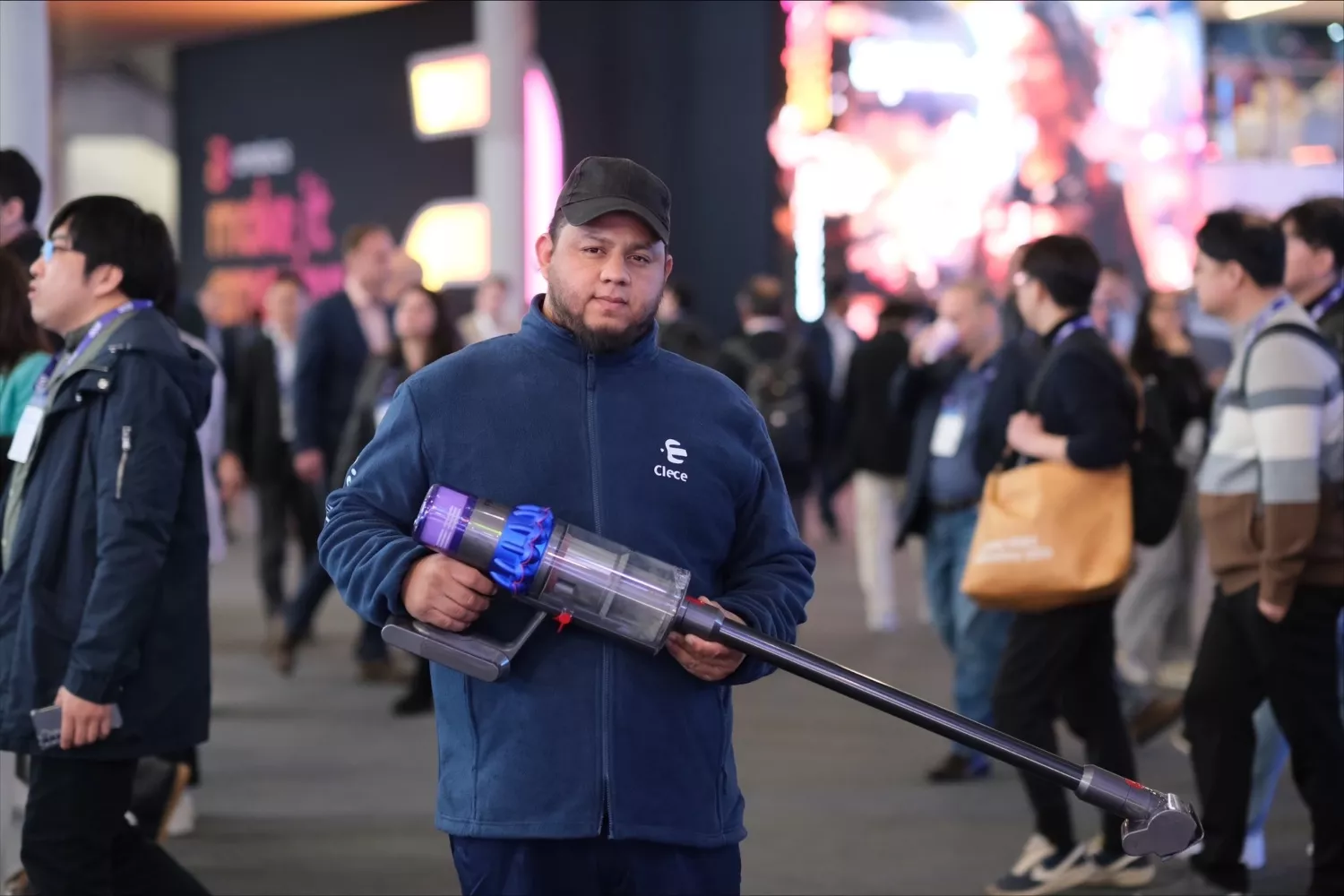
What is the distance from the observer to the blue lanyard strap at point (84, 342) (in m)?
3.28

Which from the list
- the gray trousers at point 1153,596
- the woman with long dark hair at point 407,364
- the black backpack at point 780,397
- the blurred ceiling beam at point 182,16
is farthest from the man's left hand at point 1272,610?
the blurred ceiling beam at point 182,16

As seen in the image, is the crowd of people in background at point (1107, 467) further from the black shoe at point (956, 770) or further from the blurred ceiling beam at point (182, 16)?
the blurred ceiling beam at point (182, 16)

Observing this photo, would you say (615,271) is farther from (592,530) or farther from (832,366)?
(832,366)

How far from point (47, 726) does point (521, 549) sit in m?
1.33

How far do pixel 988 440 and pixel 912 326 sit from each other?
7.19 metres

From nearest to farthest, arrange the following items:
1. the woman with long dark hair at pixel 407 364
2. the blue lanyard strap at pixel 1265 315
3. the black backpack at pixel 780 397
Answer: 1. the blue lanyard strap at pixel 1265 315
2. the woman with long dark hair at pixel 407 364
3. the black backpack at pixel 780 397

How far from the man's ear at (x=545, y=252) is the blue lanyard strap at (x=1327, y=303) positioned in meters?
2.77

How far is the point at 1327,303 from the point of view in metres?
4.56

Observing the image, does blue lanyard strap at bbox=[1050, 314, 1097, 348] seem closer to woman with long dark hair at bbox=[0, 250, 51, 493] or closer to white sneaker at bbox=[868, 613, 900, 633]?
woman with long dark hair at bbox=[0, 250, 51, 493]

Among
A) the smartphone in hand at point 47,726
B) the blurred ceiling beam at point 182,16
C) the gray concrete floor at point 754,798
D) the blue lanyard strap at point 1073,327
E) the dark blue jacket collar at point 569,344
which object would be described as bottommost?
the gray concrete floor at point 754,798

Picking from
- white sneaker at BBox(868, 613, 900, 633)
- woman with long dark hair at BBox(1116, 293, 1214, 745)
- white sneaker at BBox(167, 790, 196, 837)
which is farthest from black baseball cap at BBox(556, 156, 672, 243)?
white sneaker at BBox(868, 613, 900, 633)

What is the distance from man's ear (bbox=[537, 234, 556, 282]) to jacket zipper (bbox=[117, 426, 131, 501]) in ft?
3.42

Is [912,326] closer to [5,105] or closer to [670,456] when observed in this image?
[5,105]

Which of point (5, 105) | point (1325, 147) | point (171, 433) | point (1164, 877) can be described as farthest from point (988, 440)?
point (1325, 147)
